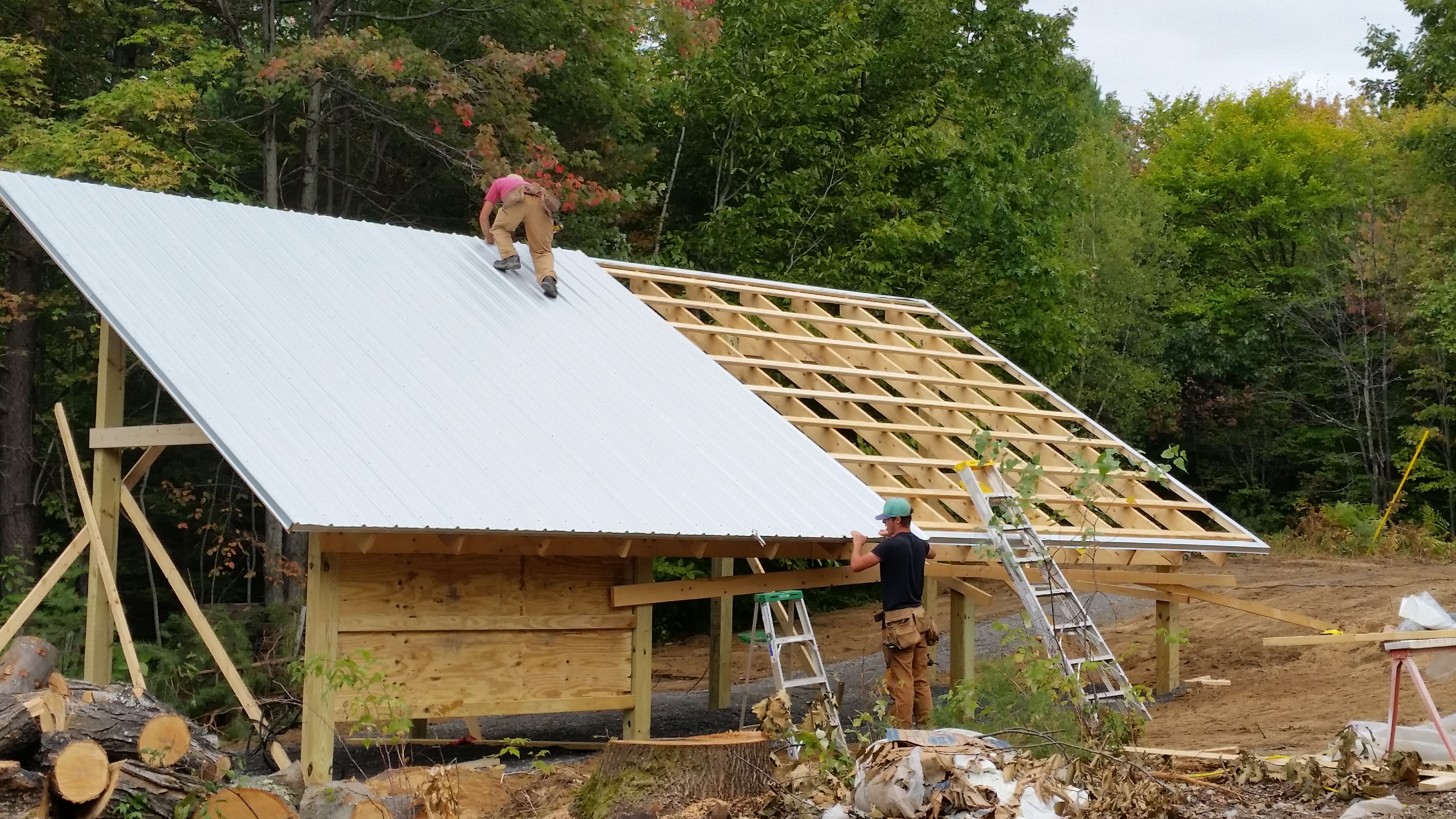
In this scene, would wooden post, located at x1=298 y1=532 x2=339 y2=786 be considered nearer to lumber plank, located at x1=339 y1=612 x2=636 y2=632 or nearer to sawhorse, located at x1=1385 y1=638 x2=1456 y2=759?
lumber plank, located at x1=339 y1=612 x2=636 y2=632

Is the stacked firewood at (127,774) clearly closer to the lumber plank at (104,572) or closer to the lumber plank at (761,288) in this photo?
the lumber plank at (104,572)

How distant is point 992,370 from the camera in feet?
57.8

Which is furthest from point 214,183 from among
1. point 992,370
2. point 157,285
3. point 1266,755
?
point 1266,755

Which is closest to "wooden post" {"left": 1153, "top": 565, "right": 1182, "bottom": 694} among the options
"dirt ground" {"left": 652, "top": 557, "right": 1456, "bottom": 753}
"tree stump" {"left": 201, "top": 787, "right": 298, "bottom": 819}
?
"dirt ground" {"left": 652, "top": 557, "right": 1456, "bottom": 753}

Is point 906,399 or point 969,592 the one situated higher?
point 906,399

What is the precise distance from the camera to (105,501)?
8789 mm

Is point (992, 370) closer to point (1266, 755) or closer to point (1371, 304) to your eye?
point (1266, 755)

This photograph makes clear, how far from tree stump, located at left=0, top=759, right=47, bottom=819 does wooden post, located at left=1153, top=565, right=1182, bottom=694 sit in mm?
8618

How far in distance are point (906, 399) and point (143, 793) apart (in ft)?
23.7

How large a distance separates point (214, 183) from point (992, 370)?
33.0ft

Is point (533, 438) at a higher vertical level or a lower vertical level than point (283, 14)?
lower

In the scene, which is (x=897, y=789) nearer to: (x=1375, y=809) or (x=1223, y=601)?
(x=1375, y=809)

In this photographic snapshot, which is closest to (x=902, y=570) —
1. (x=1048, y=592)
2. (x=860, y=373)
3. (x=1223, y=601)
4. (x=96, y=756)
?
(x=1048, y=592)

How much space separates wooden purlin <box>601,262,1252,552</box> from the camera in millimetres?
10250
